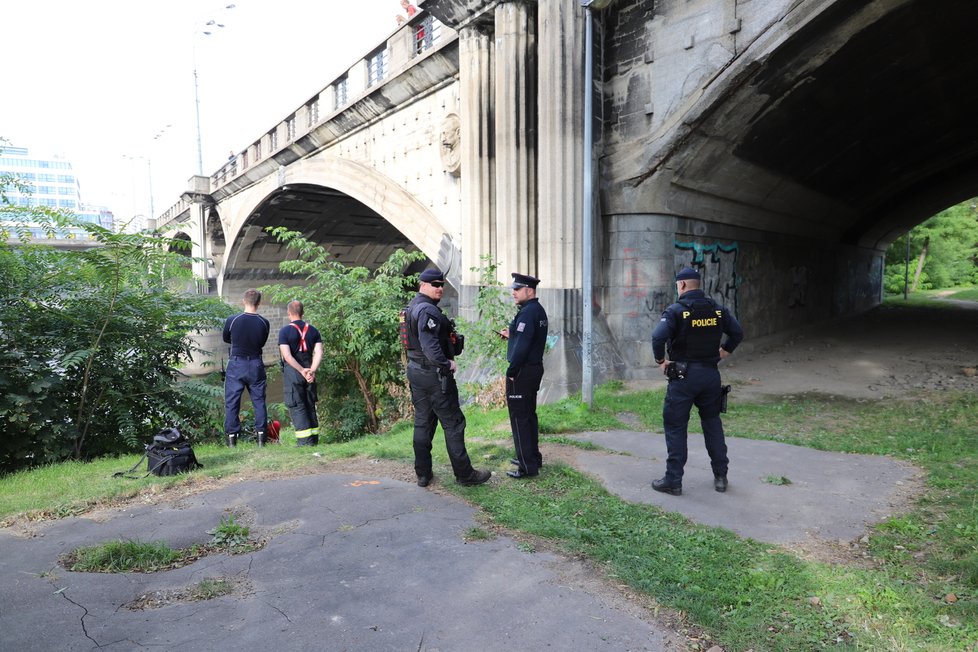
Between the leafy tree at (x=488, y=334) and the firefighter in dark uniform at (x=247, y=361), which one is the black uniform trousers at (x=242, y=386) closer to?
the firefighter in dark uniform at (x=247, y=361)

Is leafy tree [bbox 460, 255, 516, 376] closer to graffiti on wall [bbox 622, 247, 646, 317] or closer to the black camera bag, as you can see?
graffiti on wall [bbox 622, 247, 646, 317]

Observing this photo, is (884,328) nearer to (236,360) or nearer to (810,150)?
(810,150)

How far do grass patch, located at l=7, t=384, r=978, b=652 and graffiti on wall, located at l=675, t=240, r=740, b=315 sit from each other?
4.32 meters

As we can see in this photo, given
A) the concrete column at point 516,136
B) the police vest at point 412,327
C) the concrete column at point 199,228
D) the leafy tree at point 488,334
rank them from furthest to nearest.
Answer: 1. the concrete column at point 199,228
2. the concrete column at point 516,136
3. the leafy tree at point 488,334
4. the police vest at point 412,327

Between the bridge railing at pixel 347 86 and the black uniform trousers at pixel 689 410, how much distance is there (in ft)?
31.5

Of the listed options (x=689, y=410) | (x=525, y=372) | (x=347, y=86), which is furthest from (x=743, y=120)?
(x=347, y=86)

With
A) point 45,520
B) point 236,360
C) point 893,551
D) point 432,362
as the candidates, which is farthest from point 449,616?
point 236,360

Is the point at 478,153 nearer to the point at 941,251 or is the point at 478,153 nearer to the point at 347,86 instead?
the point at 347,86

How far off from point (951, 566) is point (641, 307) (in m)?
6.51

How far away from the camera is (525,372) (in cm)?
476

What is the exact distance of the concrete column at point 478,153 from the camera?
10047 millimetres

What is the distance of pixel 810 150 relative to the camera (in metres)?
11.3

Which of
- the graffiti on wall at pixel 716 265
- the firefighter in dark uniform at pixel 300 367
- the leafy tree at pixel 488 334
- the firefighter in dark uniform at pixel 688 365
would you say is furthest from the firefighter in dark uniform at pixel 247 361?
the graffiti on wall at pixel 716 265

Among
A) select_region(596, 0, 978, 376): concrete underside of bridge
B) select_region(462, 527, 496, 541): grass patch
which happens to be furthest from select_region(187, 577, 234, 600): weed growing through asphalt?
select_region(596, 0, 978, 376): concrete underside of bridge
